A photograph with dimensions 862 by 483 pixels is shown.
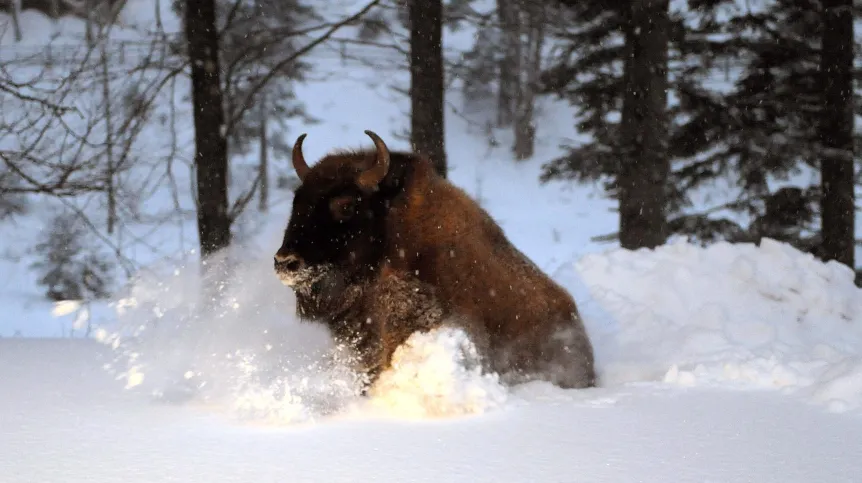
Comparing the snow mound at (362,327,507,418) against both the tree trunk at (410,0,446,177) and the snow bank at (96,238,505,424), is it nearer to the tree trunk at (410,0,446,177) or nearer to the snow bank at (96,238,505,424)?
the snow bank at (96,238,505,424)

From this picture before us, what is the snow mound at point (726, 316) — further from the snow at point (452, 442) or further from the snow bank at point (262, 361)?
the snow bank at point (262, 361)

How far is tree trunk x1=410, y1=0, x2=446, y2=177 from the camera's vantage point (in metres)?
8.96

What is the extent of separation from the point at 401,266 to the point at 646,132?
7.73m

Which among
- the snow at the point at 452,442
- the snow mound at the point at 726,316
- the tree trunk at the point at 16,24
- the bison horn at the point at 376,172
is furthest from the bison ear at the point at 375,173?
the tree trunk at the point at 16,24

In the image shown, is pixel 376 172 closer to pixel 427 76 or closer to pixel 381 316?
pixel 381 316

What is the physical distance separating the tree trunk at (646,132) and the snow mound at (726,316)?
2.82 metres

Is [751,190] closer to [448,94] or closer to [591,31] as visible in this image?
[591,31]

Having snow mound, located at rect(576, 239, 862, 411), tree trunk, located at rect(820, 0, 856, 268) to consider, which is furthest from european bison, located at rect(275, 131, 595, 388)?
tree trunk, located at rect(820, 0, 856, 268)

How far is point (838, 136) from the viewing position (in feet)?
44.4

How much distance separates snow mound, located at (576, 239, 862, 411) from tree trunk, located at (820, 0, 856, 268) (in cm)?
529

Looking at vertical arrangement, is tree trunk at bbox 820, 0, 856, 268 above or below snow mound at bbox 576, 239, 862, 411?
above

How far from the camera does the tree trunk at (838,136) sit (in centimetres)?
1338

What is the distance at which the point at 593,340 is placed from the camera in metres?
6.87

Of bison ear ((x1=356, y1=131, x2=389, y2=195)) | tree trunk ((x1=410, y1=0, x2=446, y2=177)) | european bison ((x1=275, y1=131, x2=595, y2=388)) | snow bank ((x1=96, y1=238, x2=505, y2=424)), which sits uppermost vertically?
tree trunk ((x1=410, y1=0, x2=446, y2=177))
